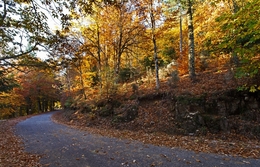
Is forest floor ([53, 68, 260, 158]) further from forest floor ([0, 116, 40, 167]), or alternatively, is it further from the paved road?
forest floor ([0, 116, 40, 167])

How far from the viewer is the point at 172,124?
9.26 meters

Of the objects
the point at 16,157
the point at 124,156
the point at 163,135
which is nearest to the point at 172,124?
the point at 163,135

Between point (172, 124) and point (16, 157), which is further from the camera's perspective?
point (172, 124)

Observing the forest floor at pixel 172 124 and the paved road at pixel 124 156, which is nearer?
the paved road at pixel 124 156

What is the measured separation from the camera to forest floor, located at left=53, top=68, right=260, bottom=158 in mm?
6402

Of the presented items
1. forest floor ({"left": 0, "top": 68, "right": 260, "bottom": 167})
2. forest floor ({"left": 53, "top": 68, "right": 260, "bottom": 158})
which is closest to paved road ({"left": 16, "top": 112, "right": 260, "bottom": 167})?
forest floor ({"left": 0, "top": 68, "right": 260, "bottom": 167})

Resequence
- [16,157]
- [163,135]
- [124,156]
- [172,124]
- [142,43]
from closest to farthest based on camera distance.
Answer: [124,156], [16,157], [163,135], [172,124], [142,43]

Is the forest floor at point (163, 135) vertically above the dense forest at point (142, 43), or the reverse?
the dense forest at point (142, 43)

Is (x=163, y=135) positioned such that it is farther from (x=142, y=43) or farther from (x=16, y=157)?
→ (x=142, y=43)

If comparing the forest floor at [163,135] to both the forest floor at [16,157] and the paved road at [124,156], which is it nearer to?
the forest floor at [16,157]

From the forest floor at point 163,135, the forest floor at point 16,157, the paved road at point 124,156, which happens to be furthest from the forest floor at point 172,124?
the forest floor at point 16,157

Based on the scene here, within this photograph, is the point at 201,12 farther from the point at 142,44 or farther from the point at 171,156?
the point at 171,156

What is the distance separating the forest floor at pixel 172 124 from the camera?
6.40 meters

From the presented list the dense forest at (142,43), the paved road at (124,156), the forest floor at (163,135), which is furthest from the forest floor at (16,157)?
the dense forest at (142,43)
